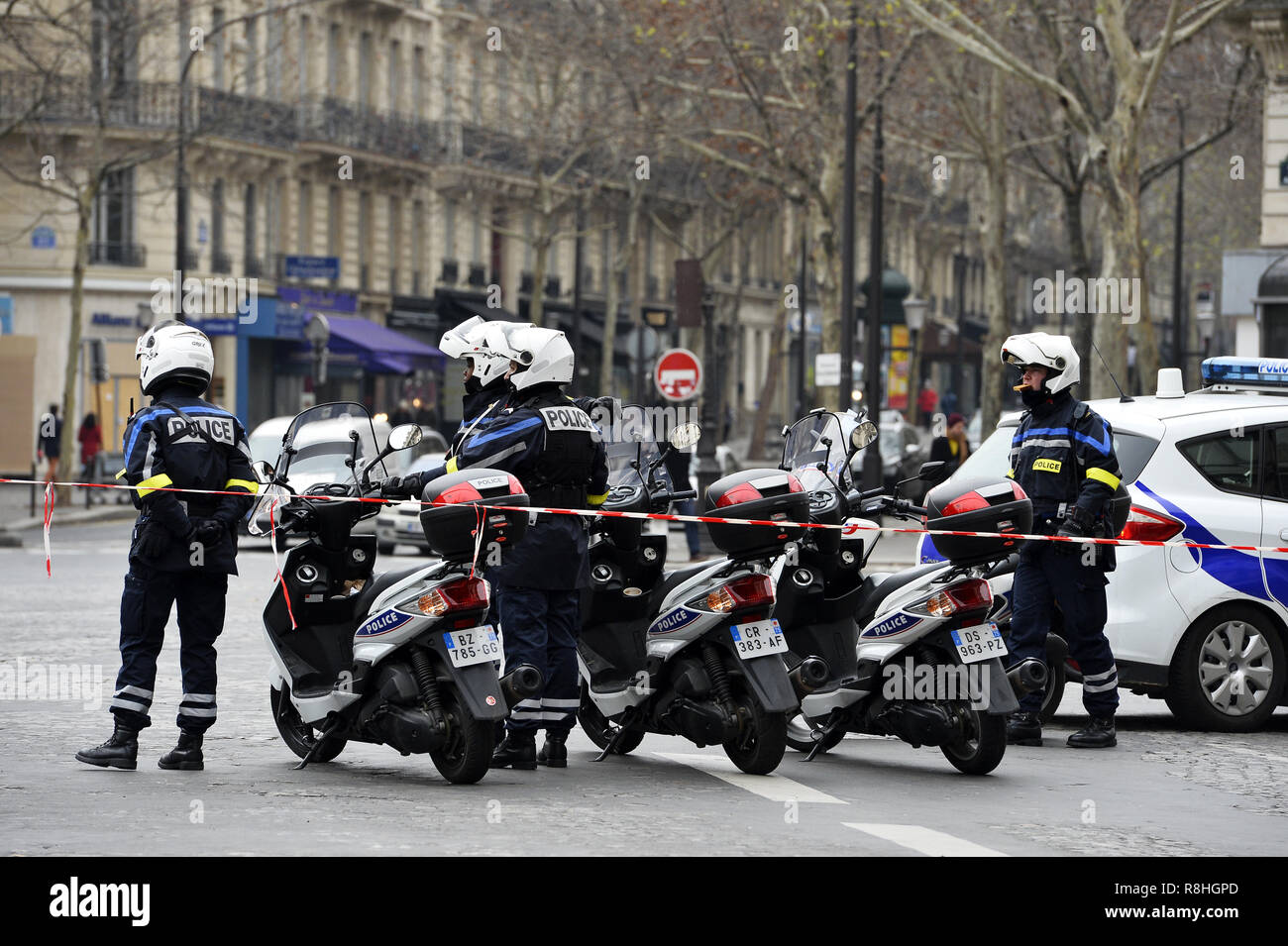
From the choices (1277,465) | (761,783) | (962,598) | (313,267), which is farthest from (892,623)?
(313,267)

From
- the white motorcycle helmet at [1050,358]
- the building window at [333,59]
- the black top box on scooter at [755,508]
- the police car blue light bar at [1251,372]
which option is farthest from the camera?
the building window at [333,59]

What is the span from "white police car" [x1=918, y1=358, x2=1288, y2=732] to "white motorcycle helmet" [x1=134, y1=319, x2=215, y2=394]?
3.90 meters

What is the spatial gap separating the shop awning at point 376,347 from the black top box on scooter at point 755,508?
127ft

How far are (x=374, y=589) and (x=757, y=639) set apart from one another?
5.06ft

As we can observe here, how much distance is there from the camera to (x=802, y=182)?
111 ft

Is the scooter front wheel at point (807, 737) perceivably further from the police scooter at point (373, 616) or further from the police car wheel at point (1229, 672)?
the police car wheel at point (1229, 672)

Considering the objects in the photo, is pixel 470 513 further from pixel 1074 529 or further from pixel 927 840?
pixel 1074 529

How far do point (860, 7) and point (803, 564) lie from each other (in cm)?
1985

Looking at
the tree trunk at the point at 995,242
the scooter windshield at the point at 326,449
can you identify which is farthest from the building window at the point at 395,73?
the scooter windshield at the point at 326,449

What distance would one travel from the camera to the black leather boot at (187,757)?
28.3ft

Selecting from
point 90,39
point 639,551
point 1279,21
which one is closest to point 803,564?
point 639,551
